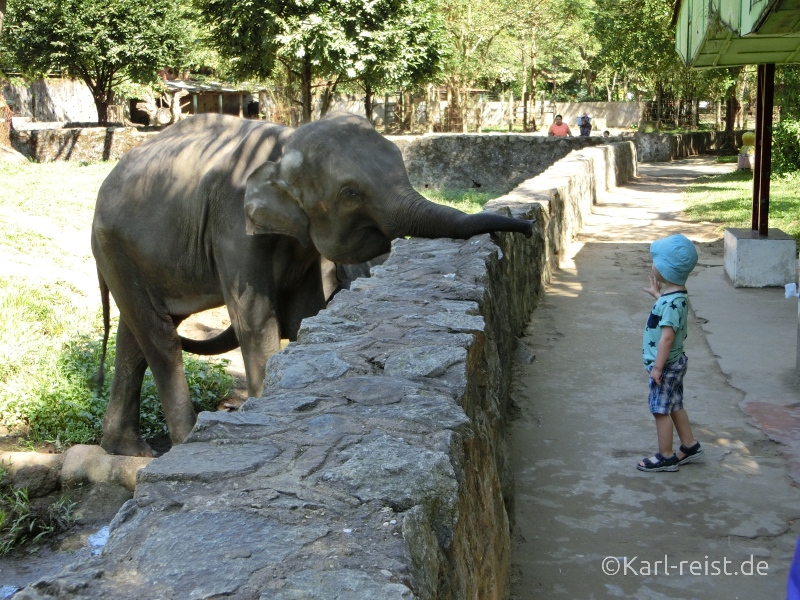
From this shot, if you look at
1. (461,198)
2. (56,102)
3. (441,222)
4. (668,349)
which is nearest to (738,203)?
(461,198)

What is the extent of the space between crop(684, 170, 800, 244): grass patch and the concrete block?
2723 millimetres

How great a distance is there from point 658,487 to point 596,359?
2440mm

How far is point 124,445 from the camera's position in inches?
277

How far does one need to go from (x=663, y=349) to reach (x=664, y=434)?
0.47 meters

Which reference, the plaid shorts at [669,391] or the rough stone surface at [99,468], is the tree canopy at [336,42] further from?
the rough stone surface at [99,468]

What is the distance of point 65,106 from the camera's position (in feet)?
152

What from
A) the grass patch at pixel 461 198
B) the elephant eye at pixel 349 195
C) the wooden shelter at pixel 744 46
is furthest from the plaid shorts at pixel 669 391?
the grass patch at pixel 461 198

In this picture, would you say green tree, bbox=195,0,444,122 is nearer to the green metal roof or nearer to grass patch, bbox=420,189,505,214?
grass patch, bbox=420,189,505,214

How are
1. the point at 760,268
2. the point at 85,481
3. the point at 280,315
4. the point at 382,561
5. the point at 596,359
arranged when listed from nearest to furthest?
the point at 382,561 < the point at 280,315 < the point at 85,481 < the point at 596,359 < the point at 760,268

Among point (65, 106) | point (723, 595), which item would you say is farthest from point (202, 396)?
point (65, 106)

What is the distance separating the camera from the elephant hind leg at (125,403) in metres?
6.70

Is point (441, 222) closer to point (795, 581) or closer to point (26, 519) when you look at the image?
point (795, 581)

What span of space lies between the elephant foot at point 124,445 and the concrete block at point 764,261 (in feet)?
19.8

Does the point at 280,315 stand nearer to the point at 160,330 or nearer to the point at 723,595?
the point at 160,330
